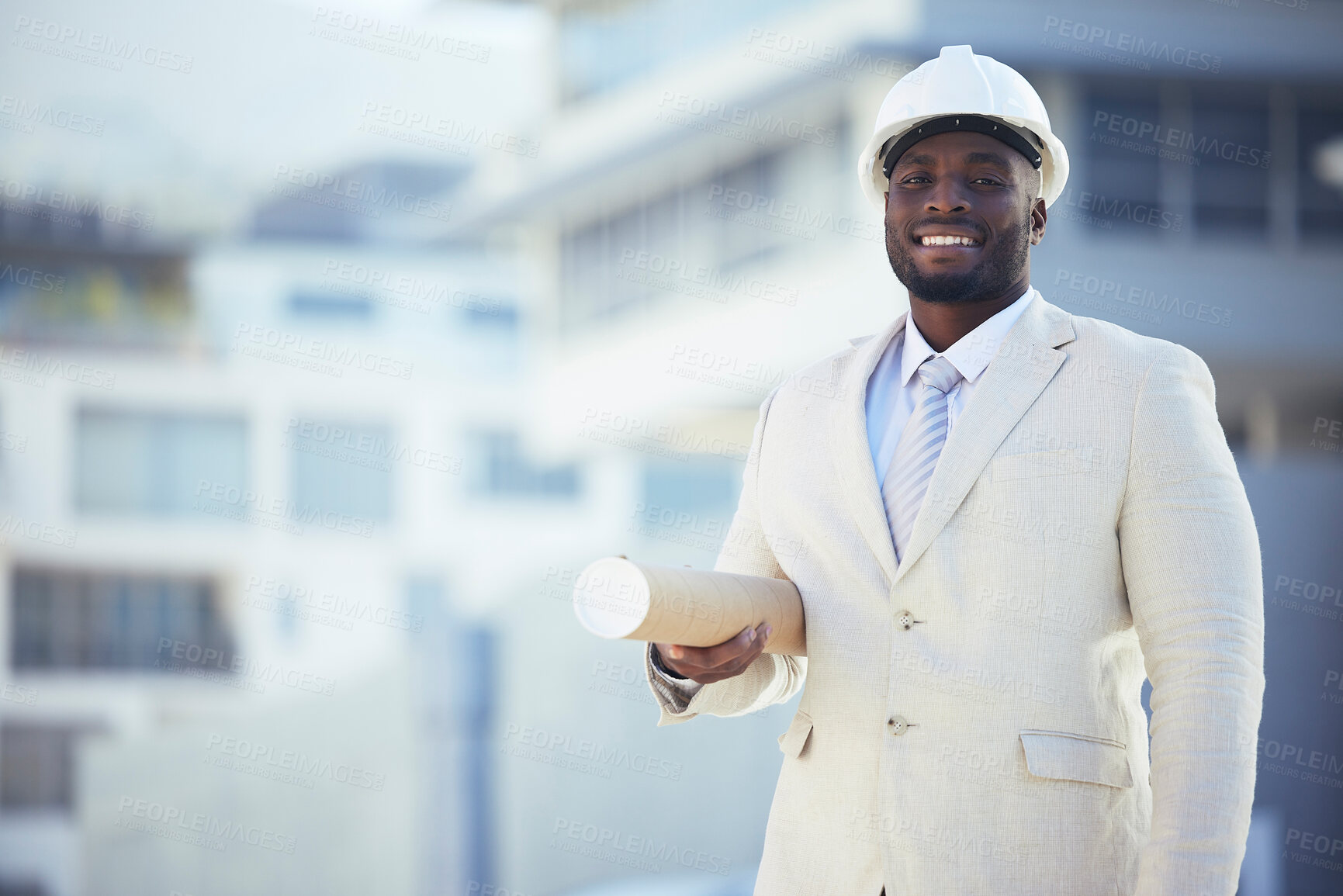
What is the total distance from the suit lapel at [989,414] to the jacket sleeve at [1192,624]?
0.51 ft

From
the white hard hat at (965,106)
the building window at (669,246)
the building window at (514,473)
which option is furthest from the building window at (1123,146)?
the building window at (514,473)

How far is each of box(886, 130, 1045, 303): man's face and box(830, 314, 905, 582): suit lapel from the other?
0.15 metres

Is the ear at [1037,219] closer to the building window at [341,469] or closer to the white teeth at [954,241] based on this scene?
the white teeth at [954,241]

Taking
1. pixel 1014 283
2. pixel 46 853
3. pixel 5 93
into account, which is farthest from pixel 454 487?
pixel 1014 283

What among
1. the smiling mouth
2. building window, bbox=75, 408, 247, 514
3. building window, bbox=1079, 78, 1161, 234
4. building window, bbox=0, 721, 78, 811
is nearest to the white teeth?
the smiling mouth

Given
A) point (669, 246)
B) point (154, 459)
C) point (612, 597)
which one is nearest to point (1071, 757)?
point (612, 597)

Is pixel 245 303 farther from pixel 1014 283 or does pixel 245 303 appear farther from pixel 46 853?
pixel 1014 283

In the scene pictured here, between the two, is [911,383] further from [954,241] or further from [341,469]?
[341,469]

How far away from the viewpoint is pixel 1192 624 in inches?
66.2

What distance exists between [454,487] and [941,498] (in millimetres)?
35642

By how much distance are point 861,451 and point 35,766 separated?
35790mm

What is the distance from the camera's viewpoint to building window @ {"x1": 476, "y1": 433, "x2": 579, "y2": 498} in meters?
36.9

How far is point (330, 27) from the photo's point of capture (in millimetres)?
39094

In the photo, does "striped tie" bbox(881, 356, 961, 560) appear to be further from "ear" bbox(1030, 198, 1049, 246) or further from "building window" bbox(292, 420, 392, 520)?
"building window" bbox(292, 420, 392, 520)
